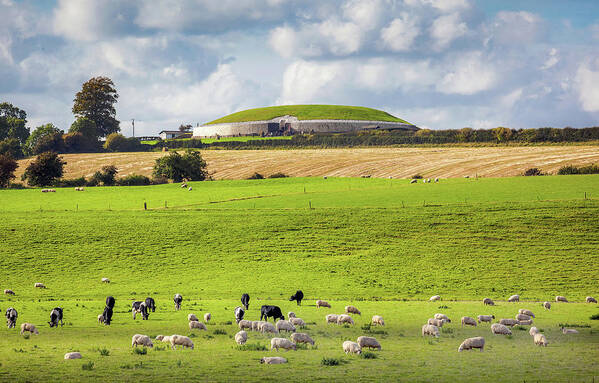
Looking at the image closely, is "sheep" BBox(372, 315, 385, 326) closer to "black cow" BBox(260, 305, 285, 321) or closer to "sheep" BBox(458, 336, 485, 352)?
"black cow" BBox(260, 305, 285, 321)

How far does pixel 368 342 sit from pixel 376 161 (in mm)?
111888

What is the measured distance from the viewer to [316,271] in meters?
50.2

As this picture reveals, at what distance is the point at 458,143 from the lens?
158125 mm

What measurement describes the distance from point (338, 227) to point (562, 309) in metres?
30.0

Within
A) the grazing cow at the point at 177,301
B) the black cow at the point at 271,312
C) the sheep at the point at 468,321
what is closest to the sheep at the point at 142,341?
the black cow at the point at 271,312

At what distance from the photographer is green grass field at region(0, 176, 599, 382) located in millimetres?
20750

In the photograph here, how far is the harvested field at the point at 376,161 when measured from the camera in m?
109

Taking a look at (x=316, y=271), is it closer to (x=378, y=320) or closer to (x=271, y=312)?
(x=378, y=320)

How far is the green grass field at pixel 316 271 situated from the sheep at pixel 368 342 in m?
0.71

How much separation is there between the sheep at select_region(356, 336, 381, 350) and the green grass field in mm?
714

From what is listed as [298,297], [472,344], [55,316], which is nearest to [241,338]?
[472,344]

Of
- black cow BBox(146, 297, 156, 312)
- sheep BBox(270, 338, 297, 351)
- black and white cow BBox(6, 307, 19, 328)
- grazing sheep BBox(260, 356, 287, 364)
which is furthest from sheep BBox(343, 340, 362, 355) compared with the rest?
black and white cow BBox(6, 307, 19, 328)

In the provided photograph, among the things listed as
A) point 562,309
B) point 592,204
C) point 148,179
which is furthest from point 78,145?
point 562,309

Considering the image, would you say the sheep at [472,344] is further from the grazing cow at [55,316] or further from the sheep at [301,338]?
the grazing cow at [55,316]
